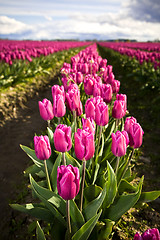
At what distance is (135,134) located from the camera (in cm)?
163

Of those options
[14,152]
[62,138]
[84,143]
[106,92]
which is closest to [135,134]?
[84,143]

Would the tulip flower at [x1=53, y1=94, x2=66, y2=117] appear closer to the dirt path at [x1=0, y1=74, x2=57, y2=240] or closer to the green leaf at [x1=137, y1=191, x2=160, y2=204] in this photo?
the green leaf at [x1=137, y1=191, x2=160, y2=204]

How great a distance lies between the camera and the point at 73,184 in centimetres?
120

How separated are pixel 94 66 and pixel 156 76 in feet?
12.9

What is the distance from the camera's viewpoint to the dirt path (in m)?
2.58

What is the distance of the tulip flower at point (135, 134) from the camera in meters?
1.62

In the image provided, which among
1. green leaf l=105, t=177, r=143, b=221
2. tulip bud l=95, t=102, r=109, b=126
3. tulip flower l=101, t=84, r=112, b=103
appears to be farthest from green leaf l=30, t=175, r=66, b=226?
tulip flower l=101, t=84, r=112, b=103

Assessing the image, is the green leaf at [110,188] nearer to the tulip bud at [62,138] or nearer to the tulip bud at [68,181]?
the tulip bud at [62,138]

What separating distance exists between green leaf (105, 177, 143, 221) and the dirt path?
121 centimetres

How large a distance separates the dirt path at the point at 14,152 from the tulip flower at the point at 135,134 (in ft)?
5.67

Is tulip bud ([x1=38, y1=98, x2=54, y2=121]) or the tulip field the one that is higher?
tulip bud ([x1=38, y1=98, x2=54, y2=121])

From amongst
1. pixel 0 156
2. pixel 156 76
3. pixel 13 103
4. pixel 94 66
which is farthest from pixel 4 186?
pixel 156 76

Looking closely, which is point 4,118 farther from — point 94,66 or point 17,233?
point 17,233

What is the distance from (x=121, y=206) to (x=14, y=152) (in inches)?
102
